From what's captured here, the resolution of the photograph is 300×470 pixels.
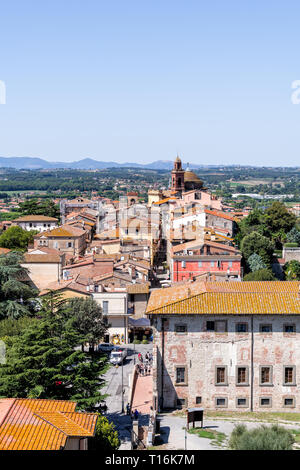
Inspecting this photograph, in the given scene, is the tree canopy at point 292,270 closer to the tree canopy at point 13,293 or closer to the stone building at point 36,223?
the tree canopy at point 13,293

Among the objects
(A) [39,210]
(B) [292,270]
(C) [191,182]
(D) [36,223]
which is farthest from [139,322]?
(A) [39,210]

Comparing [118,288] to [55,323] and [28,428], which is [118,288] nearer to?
[55,323]

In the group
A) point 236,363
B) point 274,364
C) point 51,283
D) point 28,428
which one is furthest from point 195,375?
point 51,283

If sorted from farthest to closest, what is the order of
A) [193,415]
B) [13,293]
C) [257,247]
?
1. [257,247]
2. [13,293]
3. [193,415]

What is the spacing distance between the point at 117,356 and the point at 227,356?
1042 centimetres

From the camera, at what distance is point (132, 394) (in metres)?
29.3

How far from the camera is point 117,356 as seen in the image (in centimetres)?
3606

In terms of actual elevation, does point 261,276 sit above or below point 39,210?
below

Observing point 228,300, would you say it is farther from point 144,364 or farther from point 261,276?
point 261,276

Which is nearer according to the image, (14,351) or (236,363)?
(14,351)

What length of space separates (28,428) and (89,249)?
49.5 meters

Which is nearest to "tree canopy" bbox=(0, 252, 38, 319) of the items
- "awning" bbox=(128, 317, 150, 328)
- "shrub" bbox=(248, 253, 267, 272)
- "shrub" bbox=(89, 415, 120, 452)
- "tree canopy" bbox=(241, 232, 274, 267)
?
"awning" bbox=(128, 317, 150, 328)

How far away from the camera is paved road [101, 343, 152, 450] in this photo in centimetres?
2513

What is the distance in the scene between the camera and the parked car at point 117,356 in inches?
1401
